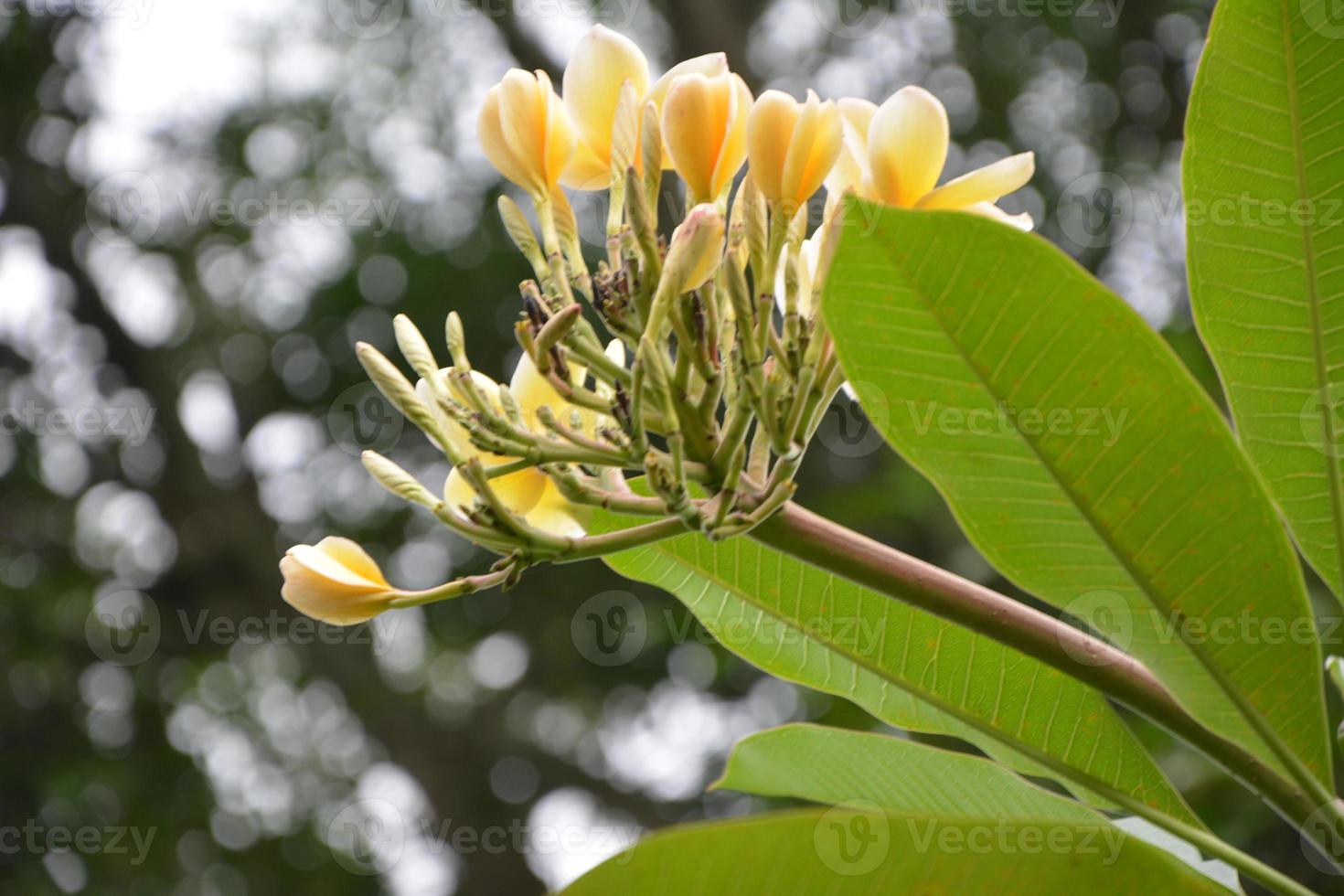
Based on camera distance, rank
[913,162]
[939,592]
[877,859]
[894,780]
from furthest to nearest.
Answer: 1. [894,780]
2. [913,162]
3. [939,592]
4. [877,859]

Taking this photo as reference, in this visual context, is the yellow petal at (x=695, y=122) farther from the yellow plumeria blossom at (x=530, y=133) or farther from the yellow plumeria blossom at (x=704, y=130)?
the yellow plumeria blossom at (x=530, y=133)

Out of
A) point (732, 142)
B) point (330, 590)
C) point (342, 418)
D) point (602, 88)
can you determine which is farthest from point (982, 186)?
point (342, 418)

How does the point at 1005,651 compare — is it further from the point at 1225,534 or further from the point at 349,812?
the point at 349,812

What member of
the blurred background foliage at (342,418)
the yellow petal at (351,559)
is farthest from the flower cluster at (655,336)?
the blurred background foliage at (342,418)

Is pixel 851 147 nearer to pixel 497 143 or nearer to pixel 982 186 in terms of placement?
pixel 982 186

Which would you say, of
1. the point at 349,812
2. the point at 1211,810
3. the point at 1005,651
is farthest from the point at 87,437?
the point at 1005,651

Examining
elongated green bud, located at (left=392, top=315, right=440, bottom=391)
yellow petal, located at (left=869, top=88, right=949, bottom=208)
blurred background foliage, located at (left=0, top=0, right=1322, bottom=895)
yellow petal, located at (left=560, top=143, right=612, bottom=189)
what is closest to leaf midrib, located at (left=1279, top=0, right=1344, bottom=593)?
yellow petal, located at (left=869, top=88, right=949, bottom=208)
